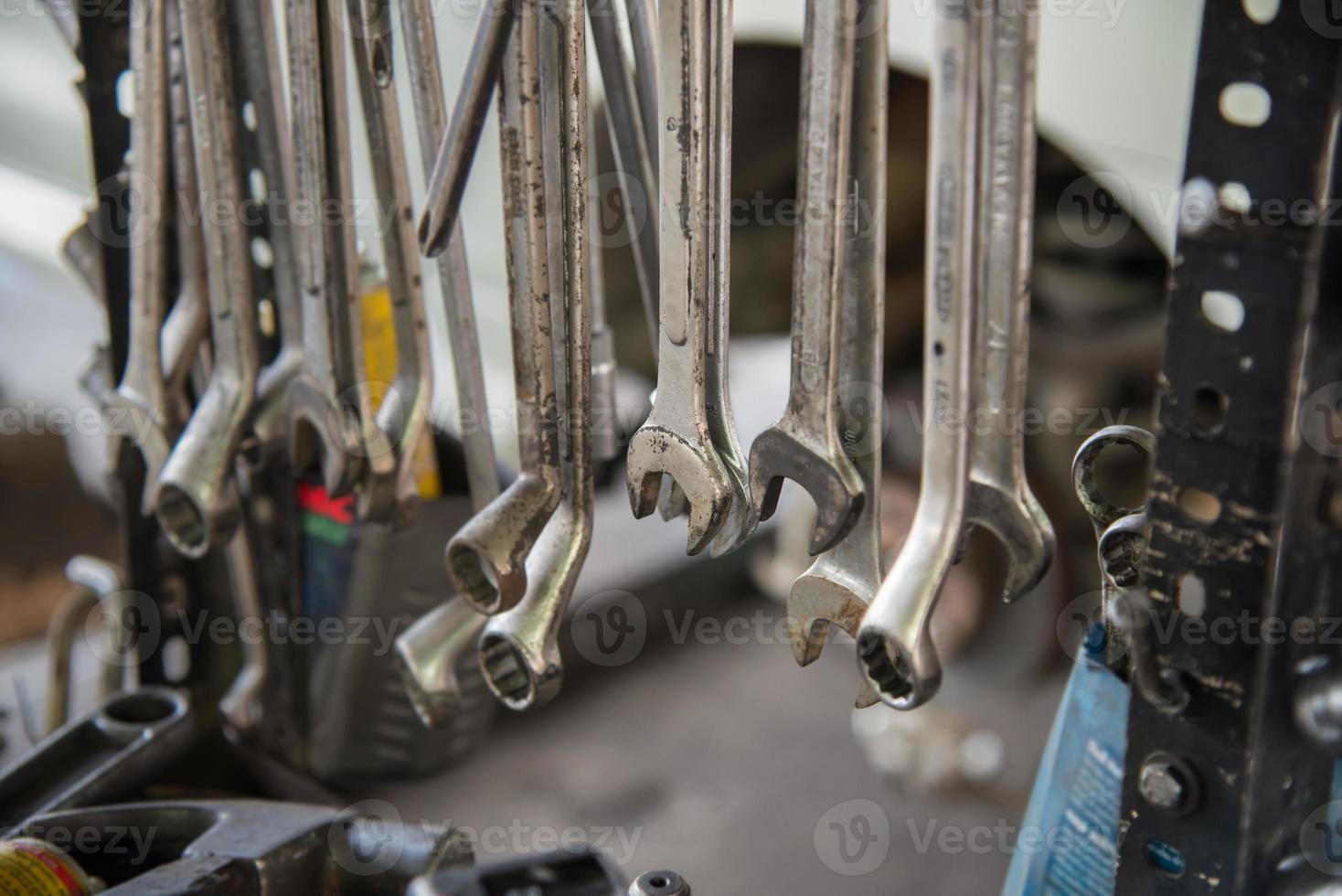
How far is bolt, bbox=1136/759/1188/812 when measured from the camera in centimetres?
53

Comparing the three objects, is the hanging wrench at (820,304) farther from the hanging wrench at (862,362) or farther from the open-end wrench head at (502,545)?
the open-end wrench head at (502,545)

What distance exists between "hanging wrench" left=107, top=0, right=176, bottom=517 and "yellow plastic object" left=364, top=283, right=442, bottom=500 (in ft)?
0.57

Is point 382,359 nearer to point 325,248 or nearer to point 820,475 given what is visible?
point 325,248

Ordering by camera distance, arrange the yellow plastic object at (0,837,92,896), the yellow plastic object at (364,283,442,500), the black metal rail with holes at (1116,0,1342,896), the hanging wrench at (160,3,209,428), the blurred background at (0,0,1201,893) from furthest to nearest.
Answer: the blurred background at (0,0,1201,893)
the yellow plastic object at (364,283,442,500)
the hanging wrench at (160,3,209,428)
the yellow plastic object at (0,837,92,896)
the black metal rail with holes at (1116,0,1342,896)

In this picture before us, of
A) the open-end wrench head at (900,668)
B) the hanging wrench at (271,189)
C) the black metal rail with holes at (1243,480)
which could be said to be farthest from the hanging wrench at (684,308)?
the hanging wrench at (271,189)

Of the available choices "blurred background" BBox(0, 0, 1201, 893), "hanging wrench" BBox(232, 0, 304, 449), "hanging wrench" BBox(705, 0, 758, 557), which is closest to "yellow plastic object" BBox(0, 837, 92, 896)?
"hanging wrench" BBox(232, 0, 304, 449)

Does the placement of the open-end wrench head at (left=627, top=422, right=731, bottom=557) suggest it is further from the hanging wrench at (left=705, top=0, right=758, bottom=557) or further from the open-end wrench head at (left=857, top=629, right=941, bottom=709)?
the open-end wrench head at (left=857, top=629, right=941, bottom=709)

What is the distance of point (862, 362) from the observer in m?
0.63

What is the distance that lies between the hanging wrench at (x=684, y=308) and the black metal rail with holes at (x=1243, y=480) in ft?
0.76

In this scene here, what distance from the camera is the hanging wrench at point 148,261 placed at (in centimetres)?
89

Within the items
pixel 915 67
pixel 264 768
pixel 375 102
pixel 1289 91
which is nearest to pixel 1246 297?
pixel 1289 91

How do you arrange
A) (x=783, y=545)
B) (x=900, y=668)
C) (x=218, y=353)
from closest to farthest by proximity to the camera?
(x=900, y=668) < (x=218, y=353) < (x=783, y=545)

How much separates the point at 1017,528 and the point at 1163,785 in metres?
0.14

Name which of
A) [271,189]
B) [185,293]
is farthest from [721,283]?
[185,293]
